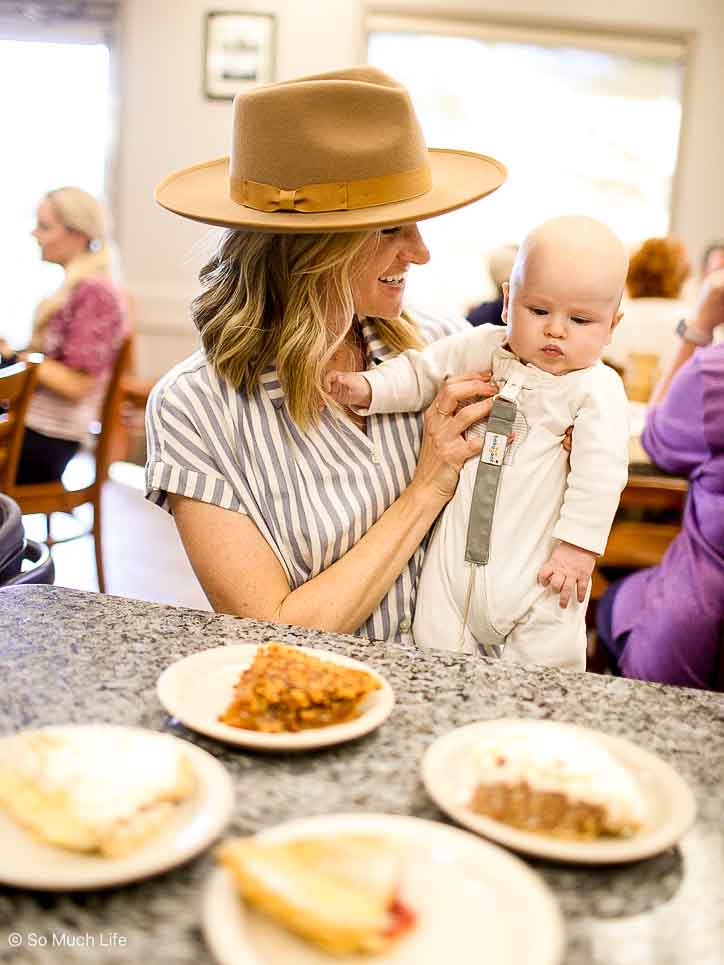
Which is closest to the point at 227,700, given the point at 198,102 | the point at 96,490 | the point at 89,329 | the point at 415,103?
the point at 96,490

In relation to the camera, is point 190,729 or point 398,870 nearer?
point 398,870

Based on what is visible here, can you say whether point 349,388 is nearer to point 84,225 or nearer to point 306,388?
point 306,388

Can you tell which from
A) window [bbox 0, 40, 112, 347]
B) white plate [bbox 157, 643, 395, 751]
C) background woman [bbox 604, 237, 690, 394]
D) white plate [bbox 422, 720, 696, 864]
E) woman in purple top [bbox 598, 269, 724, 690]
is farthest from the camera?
window [bbox 0, 40, 112, 347]

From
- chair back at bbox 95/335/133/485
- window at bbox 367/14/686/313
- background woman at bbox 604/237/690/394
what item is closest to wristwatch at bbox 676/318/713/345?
background woman at bbox 604/237/690/394

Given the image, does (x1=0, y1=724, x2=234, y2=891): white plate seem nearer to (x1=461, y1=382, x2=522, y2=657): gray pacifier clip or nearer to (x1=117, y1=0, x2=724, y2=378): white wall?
(x1=461, y1=382, x2=522, y2=657): gray pacifier clip

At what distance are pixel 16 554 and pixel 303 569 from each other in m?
0.41

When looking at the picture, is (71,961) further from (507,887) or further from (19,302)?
(19,302)

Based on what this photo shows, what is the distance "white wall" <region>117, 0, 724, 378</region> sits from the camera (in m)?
6.21

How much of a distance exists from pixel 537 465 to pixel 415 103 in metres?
5.40

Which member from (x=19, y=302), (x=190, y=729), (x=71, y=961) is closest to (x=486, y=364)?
(x=190, y=729)

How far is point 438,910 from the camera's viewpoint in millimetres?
668

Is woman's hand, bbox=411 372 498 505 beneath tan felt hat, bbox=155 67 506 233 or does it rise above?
beneath

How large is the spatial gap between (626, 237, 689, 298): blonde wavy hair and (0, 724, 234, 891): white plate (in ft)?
12.6

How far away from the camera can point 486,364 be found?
166 cm
